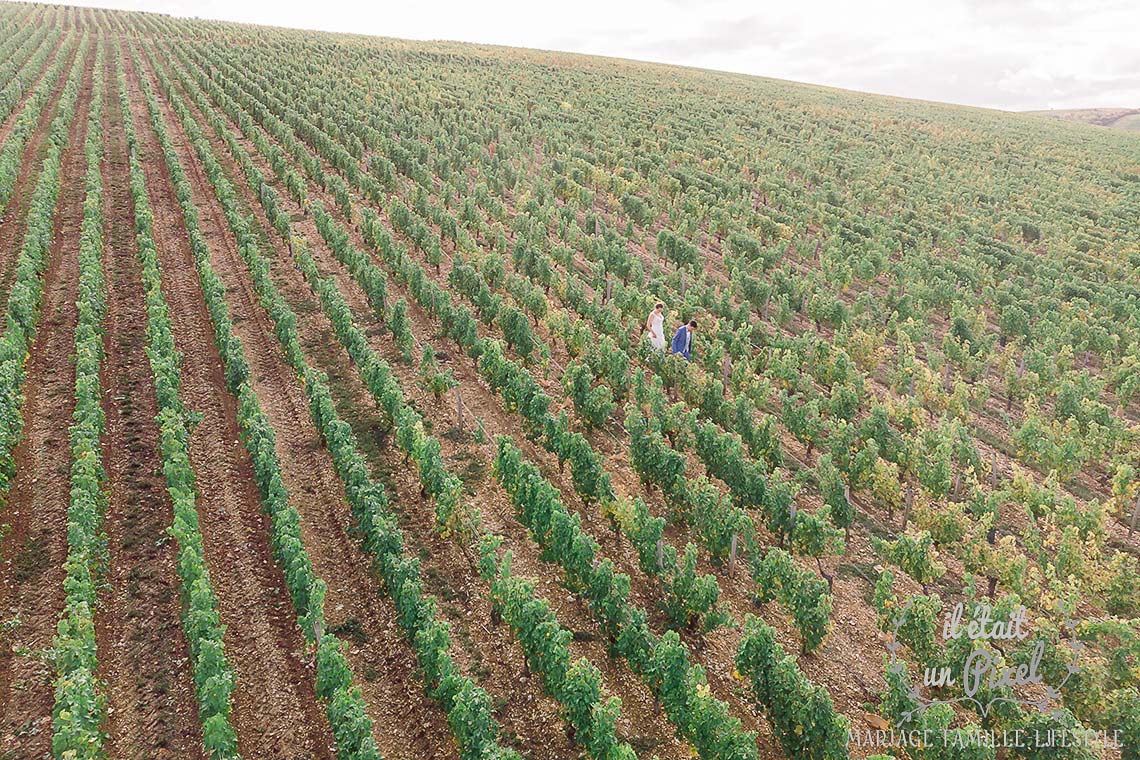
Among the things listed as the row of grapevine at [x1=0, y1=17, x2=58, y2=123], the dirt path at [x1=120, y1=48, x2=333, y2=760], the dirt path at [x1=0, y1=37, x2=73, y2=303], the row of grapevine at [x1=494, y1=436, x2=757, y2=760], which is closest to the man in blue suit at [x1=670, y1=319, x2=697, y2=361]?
the row of grapevine at [x1=494, y1=436, x2=757, y2=760]

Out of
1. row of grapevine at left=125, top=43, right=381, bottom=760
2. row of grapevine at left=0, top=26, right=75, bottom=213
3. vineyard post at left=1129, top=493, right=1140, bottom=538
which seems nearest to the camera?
row of grapevine at left=125, top=43, right=381, bottom=760

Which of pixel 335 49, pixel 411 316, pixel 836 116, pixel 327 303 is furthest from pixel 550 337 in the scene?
pixel 335 49

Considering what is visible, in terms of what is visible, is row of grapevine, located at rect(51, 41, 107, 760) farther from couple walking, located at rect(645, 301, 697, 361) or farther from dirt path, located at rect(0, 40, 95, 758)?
couple walking, located at rect(645, 301, 697, 361)

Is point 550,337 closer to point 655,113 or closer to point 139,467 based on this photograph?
point 139,467

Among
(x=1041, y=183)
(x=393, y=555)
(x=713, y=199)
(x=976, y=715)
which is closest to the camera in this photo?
(x=976, y=715)

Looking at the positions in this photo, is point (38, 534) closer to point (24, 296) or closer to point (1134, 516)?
point (24, 296)

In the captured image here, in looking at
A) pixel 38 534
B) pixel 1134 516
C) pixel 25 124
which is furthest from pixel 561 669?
pixel 25 124
